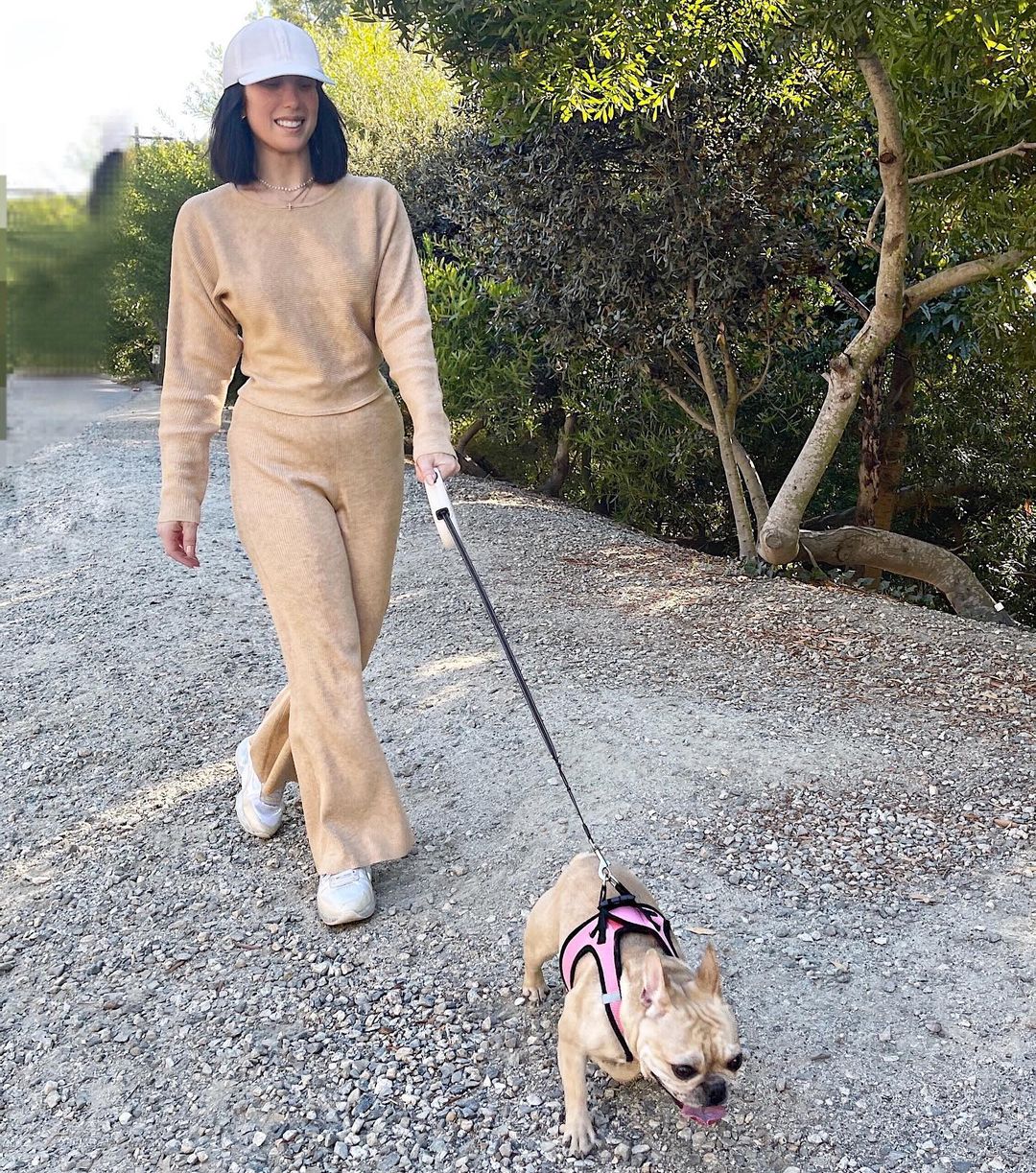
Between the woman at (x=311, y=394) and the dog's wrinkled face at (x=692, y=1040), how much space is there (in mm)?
1337

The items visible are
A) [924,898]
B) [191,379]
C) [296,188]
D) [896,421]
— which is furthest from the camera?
[896,421]

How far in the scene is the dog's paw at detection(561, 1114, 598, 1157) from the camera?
245 cm

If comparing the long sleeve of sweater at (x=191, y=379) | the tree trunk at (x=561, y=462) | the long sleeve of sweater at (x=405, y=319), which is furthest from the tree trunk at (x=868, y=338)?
the tree trunk at (x=561, y=462)

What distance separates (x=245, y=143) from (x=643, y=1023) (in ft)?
7.82

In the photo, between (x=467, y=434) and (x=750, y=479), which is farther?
(x=467, y=434)

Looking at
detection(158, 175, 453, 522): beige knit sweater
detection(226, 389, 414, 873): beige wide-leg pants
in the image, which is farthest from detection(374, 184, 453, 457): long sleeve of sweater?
detection(226, 389, 414, 873): beige wide-leg pants

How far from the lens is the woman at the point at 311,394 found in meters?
3.03

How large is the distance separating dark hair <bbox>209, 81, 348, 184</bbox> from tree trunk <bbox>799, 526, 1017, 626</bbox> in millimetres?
4714

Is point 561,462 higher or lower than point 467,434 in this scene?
lower

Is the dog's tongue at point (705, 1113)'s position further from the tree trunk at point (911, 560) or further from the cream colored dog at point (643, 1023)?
the tree trunk at point (911, 560)

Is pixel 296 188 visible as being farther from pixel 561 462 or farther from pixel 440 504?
pixel 561 462

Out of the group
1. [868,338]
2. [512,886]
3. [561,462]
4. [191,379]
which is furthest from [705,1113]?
[561,462]

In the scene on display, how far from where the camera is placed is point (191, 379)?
3197 mm

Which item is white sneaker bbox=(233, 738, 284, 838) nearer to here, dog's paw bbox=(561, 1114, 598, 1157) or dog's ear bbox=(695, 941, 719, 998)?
dog's paw bbox=(561, 1114, 598, 1157)
